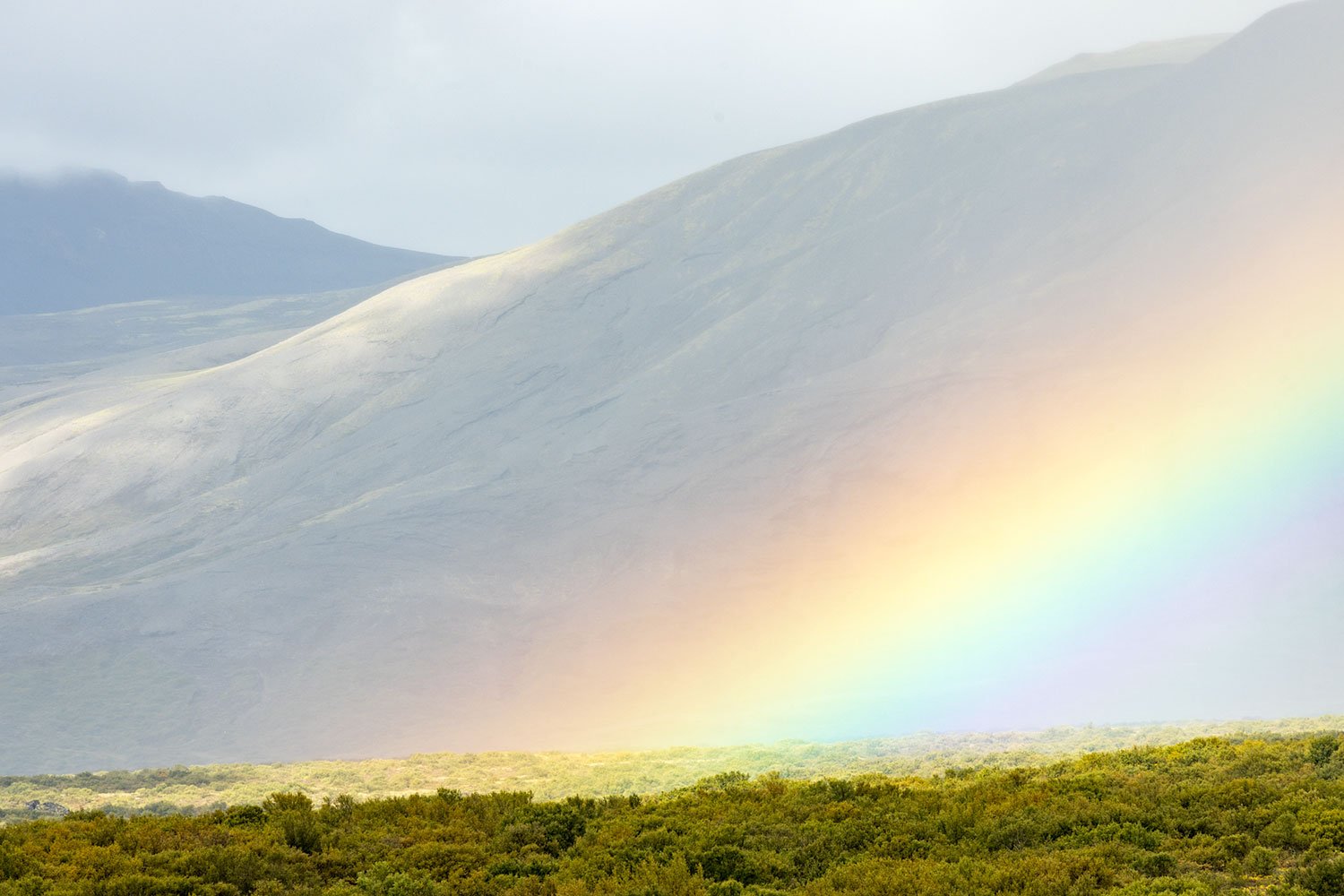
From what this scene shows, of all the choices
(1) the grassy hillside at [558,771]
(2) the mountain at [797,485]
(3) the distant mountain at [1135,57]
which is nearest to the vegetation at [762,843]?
(1) the grassy hillside at [558,771]

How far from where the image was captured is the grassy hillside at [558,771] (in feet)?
94.0

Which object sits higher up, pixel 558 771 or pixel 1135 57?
pixel 1135 57

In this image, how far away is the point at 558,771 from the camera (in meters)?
34.9

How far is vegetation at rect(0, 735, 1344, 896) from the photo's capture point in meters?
9.83

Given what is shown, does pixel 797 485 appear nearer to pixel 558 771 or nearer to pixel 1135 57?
pixel 558 771

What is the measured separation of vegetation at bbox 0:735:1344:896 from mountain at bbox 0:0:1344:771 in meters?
35.6

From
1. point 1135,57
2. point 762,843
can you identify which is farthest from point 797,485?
point 1135,57

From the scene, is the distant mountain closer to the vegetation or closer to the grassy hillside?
the grassy hillside

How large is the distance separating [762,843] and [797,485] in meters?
56.4

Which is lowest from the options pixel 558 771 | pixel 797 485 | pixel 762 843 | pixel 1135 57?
pixel 558 771

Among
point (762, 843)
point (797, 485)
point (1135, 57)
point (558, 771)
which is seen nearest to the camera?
point (762, 843)

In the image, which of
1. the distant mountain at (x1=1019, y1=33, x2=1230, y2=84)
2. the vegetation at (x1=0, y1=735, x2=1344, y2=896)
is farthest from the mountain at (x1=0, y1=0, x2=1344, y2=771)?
the vegetation at (x1=0, y1=735, x2=1344, y2=896)

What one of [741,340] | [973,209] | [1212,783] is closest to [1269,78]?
[973,209]

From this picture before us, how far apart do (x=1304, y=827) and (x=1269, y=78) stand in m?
89.2
